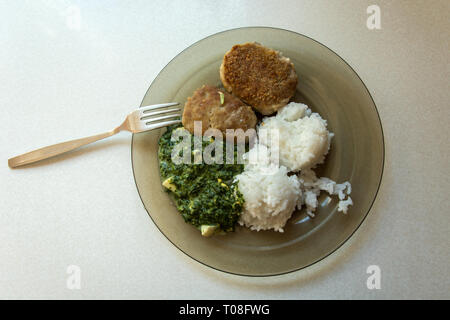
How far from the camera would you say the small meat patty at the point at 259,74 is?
217cm

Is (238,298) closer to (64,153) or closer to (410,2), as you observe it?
(64,153)

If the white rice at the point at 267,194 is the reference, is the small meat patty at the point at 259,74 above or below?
above

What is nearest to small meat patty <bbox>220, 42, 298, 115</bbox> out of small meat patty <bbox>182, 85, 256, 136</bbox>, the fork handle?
small meat patty <bbox>182, 85, 256, 136</bbox>

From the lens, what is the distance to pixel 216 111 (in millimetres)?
2160

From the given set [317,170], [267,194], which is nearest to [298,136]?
[317,170]

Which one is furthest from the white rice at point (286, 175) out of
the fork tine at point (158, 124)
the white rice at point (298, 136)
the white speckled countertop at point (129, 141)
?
the fork tine at point (158, 124)

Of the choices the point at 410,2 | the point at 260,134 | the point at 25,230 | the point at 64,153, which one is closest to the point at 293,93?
the point at 260,134

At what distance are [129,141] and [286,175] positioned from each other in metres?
1.02

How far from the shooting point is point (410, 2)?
8.23 ft

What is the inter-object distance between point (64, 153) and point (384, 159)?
1.97 metres

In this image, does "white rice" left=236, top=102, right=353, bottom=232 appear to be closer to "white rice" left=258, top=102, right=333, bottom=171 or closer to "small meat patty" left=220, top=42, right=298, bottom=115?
"white rice" left=258, top=102, right=333, bottom=171

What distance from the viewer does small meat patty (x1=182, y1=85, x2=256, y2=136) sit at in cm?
215

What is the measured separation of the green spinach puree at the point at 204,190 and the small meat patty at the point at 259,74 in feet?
1.21

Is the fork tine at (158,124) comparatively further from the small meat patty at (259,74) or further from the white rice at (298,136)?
the white rice at (298,136)
